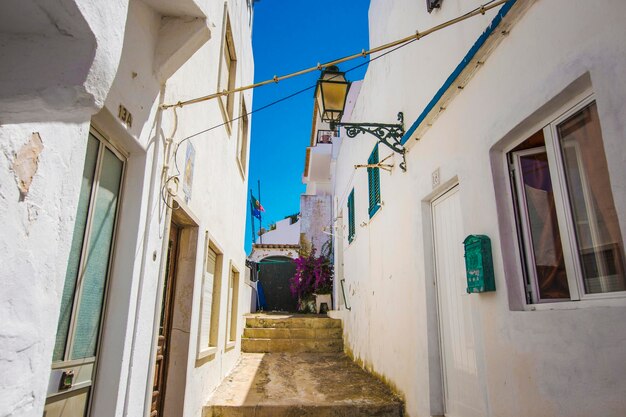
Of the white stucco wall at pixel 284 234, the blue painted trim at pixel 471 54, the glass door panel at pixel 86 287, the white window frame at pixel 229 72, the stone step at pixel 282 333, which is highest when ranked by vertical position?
the white stucco wall at pixel 284 234

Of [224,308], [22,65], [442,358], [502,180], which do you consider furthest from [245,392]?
[22,65]

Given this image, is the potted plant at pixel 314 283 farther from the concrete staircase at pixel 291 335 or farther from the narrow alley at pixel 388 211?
the narrow alley at pixel 388 211

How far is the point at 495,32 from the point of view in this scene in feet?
9.22

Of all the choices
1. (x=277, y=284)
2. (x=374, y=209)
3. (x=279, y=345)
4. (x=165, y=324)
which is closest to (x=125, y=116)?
(x=165, y=324)

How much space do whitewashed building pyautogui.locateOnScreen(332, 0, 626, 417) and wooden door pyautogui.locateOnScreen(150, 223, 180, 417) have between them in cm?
251

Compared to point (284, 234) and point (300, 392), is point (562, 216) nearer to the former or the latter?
point (300, 392)

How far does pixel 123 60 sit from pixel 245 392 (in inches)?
173

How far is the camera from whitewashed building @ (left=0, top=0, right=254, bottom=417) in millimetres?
1306

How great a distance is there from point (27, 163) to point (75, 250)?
0.86 metres

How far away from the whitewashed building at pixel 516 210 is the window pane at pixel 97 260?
2.52 metres

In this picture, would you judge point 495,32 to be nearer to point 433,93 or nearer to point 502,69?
point 502,69

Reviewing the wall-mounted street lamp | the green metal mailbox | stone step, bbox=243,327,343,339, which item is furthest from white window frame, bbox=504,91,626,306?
stone step, bbox=243,327,343,339

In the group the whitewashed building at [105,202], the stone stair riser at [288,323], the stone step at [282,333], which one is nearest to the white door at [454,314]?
the whitewashed building at [105,202]

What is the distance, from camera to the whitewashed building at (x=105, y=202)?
4.28 feet
